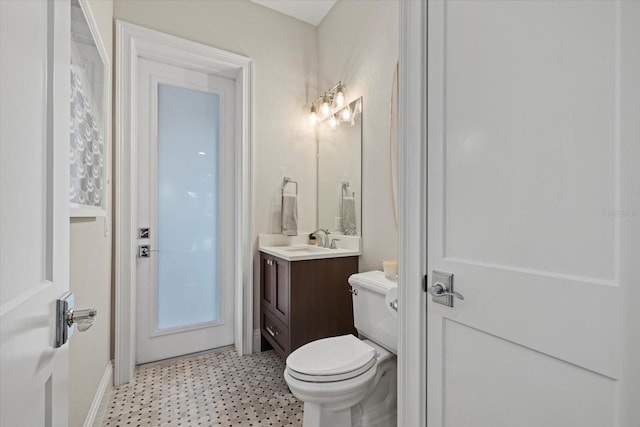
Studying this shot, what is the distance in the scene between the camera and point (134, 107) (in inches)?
83.7

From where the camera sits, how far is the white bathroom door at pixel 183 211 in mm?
2316

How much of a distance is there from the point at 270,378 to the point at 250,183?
1435mm

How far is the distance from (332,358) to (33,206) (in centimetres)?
131

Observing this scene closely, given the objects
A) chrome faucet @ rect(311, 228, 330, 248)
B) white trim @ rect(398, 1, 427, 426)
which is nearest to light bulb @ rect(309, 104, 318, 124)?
chrome faucet @ rect(311, 228, 330, 248)

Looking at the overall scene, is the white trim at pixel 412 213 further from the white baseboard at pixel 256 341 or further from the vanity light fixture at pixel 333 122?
the white baseboard at pixel 256 341

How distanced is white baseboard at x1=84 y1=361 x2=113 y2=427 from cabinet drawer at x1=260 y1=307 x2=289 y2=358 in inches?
40.4

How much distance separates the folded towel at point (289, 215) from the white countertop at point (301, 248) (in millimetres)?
122

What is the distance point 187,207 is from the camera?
2.46 metres

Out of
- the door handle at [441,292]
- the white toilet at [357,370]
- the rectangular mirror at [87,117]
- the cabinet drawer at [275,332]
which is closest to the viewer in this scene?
the door handle at [441,292]

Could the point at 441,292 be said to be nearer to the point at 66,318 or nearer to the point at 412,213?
the point at 412,213

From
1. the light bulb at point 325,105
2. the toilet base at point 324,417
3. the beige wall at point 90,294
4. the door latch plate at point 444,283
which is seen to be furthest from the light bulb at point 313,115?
the toilet base at point 324,417

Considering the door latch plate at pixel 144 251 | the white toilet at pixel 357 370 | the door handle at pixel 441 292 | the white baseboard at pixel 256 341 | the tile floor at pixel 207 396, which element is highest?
the door handle at pixel 441 292

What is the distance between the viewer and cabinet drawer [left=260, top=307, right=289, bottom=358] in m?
2.09

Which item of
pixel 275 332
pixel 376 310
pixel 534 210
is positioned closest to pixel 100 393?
pixel 275 332
